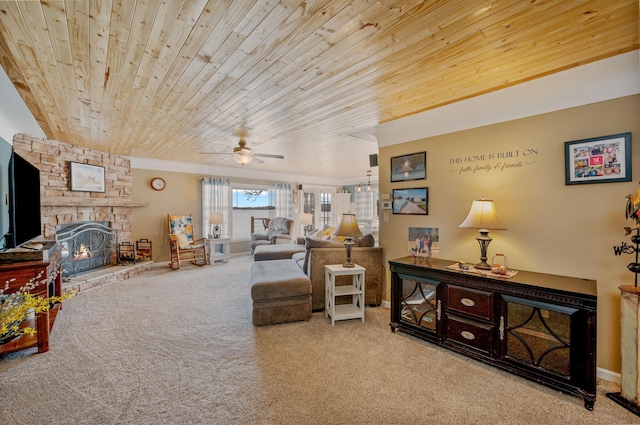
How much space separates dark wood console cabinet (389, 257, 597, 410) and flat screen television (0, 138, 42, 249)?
388 cm

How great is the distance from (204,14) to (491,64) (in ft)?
6.41

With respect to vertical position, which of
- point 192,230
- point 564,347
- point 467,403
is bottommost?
point 467,403

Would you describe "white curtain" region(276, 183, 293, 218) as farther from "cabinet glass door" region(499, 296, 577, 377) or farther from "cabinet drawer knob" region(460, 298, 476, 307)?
"cabinet glass door" region(499, 296, 577, 377)

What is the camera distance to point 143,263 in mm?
5266

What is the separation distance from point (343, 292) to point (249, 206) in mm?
5173

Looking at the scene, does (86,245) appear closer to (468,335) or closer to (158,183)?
(158,183)

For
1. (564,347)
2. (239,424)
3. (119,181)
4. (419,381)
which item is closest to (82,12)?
(239,424)

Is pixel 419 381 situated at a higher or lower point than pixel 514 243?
lower

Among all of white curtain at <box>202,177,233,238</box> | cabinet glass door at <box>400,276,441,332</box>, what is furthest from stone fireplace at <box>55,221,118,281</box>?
cabinet glass door at <box>400,276,441,332</box>

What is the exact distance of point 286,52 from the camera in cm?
174

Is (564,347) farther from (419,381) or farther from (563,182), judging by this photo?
(563,182)

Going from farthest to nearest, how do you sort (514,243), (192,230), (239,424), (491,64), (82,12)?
(192,230)
(514,243)
(491,64)
(239,424)
(82,12)

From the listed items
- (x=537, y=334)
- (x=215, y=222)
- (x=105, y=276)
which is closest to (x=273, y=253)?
(x=215, y=222)

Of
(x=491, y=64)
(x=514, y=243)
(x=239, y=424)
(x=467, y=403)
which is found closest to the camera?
(x=239, y=424)
